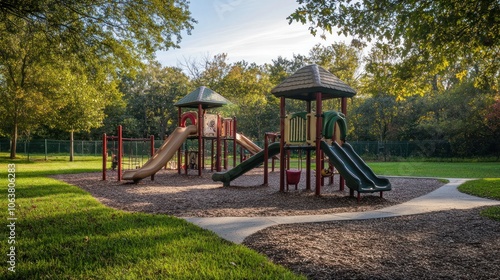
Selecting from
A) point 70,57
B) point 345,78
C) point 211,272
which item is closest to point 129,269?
point 211,272

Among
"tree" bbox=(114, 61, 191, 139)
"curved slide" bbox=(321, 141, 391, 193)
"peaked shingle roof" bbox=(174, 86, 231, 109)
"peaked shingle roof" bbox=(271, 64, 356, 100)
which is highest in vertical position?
"tree" bbox=(114, 61, 191, 139)

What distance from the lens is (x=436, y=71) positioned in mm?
11125

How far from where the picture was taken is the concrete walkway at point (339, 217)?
6.16m

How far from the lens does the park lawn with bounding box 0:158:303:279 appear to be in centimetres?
389

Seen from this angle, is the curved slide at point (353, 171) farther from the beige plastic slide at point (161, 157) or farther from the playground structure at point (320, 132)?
the beige plastic slide at point (161, 157)

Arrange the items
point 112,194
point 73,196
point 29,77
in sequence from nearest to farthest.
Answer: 1. point 73,196
2. point 112,194
3. point 29,77

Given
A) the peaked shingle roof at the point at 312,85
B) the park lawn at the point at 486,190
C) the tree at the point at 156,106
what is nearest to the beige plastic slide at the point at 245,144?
the peaked shingle roof at the point at 312,85

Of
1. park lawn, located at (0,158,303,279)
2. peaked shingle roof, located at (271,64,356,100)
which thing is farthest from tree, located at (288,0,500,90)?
park lawn, located at (0,158,303,279)

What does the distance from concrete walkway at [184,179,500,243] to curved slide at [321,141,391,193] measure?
0.86m

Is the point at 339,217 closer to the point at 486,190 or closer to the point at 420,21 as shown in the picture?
the point at 420,21

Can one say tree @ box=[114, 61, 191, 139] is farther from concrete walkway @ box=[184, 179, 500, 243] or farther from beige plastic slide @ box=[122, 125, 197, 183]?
concrete walkway @ box=[184, 179, 500, 243]

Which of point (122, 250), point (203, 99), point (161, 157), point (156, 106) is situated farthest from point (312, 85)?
point (156, 106)

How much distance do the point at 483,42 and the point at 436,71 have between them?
2.59 m

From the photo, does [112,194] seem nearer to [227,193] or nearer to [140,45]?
[227,193]
